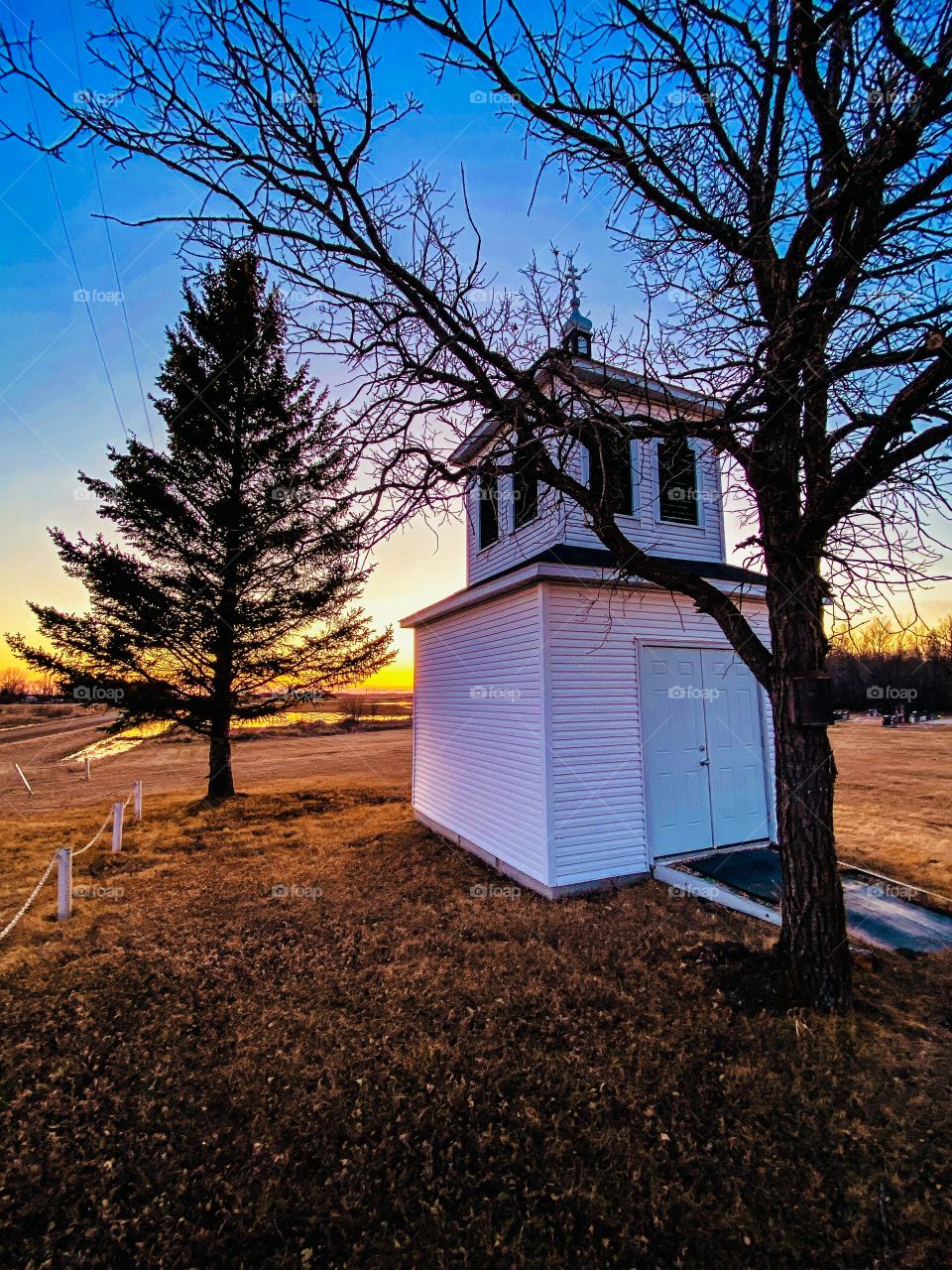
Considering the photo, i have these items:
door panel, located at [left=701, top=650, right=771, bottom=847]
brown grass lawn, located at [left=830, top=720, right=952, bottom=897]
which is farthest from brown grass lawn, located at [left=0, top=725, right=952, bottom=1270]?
brown grass lawn, located at [left=830, top=720, right=952, bottom=897]

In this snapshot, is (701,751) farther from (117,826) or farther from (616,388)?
(117,826)

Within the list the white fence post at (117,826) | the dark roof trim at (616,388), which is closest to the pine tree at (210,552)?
the white fence post at (117,826)

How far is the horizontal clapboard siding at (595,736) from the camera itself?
6281 millimetres

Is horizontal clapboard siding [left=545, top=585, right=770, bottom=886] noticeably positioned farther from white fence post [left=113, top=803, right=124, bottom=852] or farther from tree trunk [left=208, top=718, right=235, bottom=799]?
tree trunk [left=208, top=718, right=235, bottom=799]

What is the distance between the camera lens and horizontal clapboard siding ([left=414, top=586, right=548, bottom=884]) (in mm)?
6566

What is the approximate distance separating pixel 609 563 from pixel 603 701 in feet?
5.84

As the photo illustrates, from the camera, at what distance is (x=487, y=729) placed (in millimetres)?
7785

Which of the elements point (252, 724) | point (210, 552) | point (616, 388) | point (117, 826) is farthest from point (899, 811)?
point (210, 552)

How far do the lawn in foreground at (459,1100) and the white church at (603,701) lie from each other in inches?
49.5

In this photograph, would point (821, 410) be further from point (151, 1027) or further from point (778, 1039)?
point (151, 1027)

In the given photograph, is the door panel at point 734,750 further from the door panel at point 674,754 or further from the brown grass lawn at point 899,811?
the brown grass lawn at point 899,811

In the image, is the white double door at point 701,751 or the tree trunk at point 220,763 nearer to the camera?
the white double door at point 701,751

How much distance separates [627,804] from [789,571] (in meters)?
3.80

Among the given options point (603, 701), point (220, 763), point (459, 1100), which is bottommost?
point (459, 1100)
